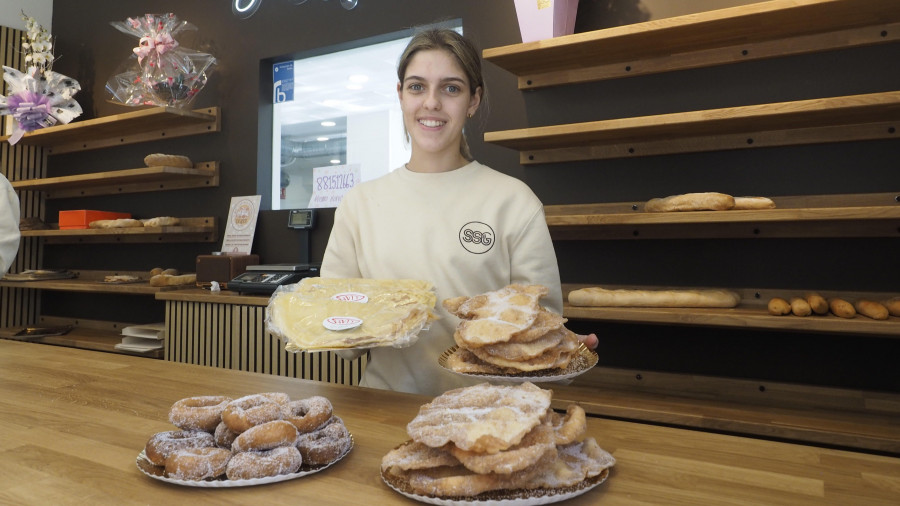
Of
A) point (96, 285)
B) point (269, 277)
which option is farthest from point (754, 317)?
point (96, 285)

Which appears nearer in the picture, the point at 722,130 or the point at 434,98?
the point at 434,98

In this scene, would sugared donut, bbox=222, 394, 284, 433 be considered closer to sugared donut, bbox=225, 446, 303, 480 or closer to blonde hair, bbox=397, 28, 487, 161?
sugared donut, bbox=225, 446, 303, 480

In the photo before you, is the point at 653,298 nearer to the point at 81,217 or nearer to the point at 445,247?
the point at 445,247

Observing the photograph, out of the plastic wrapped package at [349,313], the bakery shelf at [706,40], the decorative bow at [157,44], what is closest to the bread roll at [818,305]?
Answer: the bakery shelf at [706,40]

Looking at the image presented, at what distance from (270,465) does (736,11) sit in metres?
2.01

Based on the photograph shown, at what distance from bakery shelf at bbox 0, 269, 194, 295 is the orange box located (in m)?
0.36

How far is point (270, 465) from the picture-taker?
0.80 metres

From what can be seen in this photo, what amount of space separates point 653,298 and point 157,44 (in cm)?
292

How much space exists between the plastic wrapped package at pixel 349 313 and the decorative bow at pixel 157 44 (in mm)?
2665

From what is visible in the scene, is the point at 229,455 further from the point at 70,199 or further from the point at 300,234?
the point at 70,199

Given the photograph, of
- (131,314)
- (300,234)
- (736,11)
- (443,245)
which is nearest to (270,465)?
(443,245)

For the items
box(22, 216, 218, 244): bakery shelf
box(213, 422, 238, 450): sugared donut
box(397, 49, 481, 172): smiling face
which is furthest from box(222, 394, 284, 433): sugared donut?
A: box(22, 216, 218, 244): bakery shelf

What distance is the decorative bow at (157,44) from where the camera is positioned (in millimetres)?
3369

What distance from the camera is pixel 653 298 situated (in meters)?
2.21
